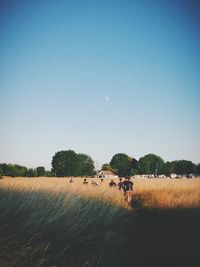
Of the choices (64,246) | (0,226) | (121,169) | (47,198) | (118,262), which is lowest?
(118,262)

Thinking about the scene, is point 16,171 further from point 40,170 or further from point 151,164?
point 151,164

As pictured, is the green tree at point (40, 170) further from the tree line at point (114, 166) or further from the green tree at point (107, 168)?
the green tree at point (107, 168)

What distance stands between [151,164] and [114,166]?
16.9 meters

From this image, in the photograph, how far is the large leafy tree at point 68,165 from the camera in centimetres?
9725

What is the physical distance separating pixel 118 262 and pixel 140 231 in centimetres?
243

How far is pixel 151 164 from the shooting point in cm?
12812

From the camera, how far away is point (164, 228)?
8109 mm

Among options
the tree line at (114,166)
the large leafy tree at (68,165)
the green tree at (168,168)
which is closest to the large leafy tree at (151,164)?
the tree line at (114,166)

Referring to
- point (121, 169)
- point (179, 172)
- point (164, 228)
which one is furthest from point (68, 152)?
point (164, 228)

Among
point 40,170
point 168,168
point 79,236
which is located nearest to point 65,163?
point 40,170

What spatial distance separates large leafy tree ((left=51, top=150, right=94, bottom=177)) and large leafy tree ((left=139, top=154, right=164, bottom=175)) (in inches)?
1036

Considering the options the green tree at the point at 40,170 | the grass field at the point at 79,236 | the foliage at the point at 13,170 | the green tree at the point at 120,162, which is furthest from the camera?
the green tree at the point at 120,162

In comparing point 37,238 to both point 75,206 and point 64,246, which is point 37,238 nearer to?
point 64,246

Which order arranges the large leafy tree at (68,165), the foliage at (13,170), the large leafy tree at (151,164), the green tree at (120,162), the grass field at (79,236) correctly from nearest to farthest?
the grass field at (79,236)
the foliage at (13,170)
the large leafy tree at (68,165)
the large leafy tree at (151,164)
the green tree at (120,162)
